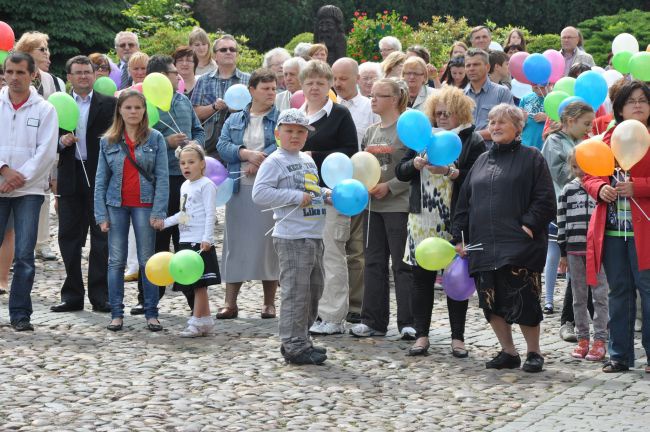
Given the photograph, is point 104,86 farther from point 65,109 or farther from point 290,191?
point 290,191

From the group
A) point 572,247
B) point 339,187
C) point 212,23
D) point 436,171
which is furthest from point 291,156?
point 212,23

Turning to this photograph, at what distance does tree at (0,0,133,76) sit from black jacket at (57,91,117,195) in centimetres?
1583

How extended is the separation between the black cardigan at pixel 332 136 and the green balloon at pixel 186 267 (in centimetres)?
134

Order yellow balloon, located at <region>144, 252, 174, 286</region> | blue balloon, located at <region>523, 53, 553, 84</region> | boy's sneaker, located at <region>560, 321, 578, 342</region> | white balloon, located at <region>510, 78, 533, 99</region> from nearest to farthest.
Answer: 1. yellow balloon, located at <region>144, 252, 174, 286</region>
2. boy's sneaker, located at <region>560, 321, 578, 342</region>
3. blue balloon, located at <region>523, 53, 553, 84</region>
4. white balloon, located at <region>510, 78, 533, 99</region>

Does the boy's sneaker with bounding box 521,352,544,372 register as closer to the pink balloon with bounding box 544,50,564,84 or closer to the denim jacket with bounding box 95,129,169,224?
the denim jacket with bounding box 95,129,169,224

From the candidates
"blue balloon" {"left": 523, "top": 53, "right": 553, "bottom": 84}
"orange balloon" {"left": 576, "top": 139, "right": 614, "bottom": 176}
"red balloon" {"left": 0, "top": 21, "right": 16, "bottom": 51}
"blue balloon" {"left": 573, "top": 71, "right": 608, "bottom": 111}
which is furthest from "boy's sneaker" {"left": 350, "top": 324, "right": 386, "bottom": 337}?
"red balloon" {"left": 0, "top": 21, "right": 16, "bottom": 51}

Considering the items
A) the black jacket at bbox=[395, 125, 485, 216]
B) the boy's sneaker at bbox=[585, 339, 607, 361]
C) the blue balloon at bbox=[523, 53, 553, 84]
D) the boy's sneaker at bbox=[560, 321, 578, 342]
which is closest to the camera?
the boy's sneaker at bbox=[585, 339, 607, 361]

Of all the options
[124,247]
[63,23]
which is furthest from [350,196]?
[63,23]

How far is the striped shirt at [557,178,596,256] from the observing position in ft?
31.6

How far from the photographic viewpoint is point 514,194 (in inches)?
346

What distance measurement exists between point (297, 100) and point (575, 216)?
3087mm

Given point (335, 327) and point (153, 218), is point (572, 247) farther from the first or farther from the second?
point (153, 218)

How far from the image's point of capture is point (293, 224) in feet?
29.9

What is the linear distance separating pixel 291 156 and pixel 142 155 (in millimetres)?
1719
